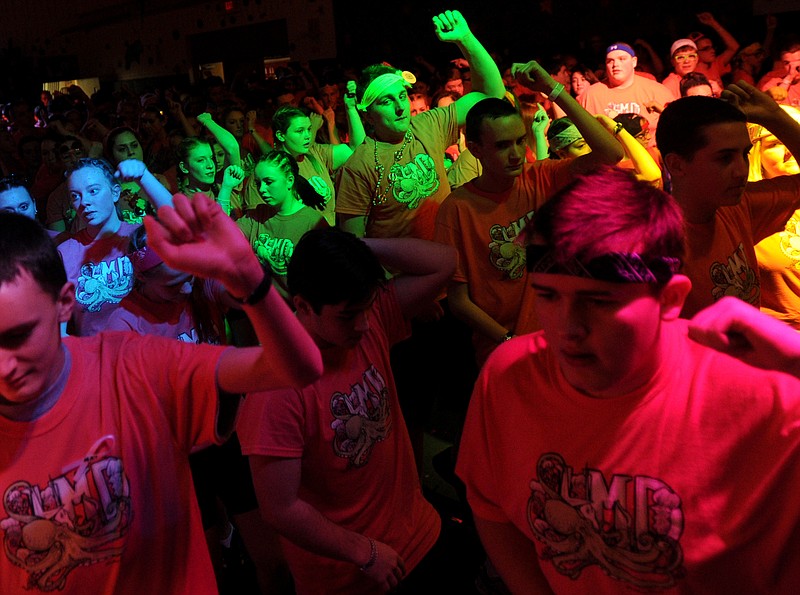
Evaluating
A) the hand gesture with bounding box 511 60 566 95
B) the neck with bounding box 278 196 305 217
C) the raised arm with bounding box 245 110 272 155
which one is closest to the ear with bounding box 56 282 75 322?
the hand gesture with bounding box 511 60 566 95

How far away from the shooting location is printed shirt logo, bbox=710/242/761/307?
8.62 ft

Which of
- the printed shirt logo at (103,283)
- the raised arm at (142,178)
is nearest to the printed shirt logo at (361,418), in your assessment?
the printed shirt logo at (103,283)

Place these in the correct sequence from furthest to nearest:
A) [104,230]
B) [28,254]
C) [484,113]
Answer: [104,230], [484,113], [28,254]

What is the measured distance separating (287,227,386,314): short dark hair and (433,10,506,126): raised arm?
2380 mm

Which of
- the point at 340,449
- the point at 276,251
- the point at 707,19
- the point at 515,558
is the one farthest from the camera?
the point at 707,19

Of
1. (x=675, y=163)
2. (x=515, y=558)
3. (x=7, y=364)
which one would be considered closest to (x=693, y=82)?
(x=675, y=163)

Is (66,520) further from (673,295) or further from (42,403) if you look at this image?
(673,295)

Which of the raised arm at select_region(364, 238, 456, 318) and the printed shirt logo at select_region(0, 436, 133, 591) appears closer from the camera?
the printed shirt logo at select_region(0, 436, 133, 591)

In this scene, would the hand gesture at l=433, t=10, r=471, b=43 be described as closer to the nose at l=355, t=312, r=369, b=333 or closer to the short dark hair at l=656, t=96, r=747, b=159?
the short dark hair at l=656, t=96, r=747, b=159

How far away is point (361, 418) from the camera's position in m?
2.27

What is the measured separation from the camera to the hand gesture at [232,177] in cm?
579

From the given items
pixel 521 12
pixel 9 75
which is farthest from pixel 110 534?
pixel 9 75

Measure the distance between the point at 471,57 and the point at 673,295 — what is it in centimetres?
326

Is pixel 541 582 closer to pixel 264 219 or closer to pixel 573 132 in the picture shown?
pixel 264 219
